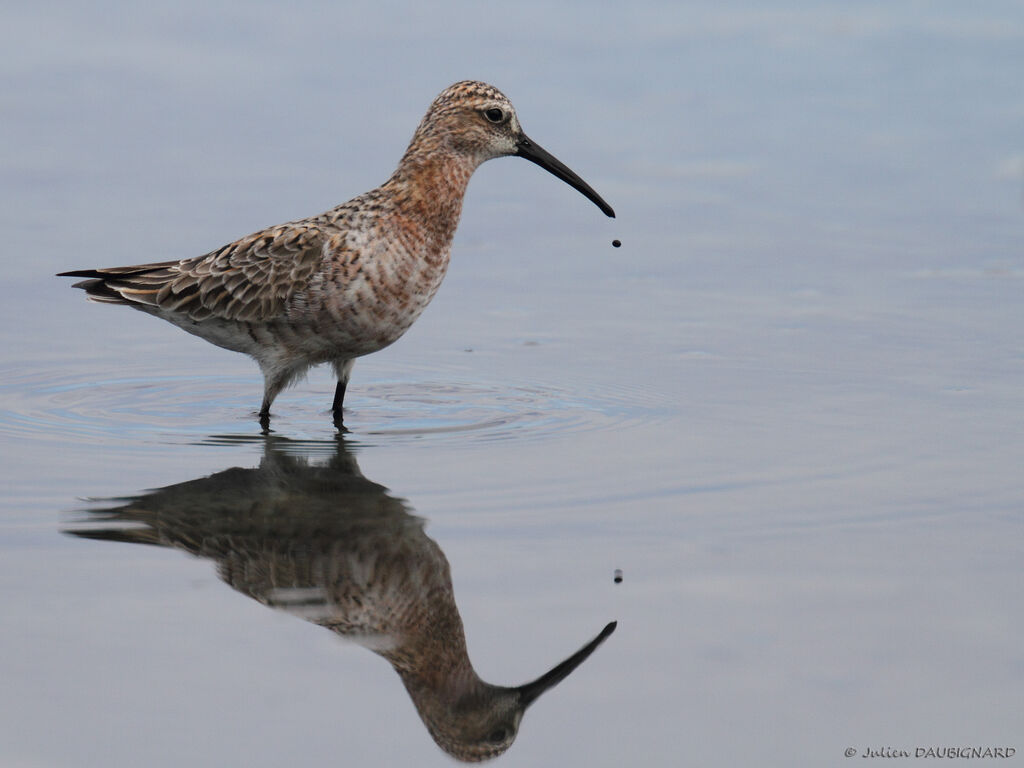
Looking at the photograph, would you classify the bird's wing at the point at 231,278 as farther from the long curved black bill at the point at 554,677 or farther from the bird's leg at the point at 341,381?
the long curved black bill at the point at 554,677

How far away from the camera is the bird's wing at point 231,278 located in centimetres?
1045

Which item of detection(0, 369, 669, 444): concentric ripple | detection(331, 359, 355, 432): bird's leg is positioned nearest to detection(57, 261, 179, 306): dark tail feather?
detection(0, 369, 669, 444): concentric ripple

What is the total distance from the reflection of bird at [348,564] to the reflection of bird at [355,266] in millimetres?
1213

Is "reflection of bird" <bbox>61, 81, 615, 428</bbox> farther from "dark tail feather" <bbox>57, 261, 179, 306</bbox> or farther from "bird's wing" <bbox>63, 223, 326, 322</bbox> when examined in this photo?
"dark tail feather" <bbox>57, 261, 179, 306</bbox>

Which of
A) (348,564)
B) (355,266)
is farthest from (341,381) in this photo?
(348,564)

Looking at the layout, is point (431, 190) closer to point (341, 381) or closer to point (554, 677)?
point (341, 381)

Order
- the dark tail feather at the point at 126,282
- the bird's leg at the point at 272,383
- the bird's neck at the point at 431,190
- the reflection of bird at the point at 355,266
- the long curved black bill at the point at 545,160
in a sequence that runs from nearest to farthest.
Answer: the reflection of bird at the point at 355,266 → the bird's neck at the point at 431,190 → the bird's leg at the point at 272,383 → the long curved black bill at the point at 545,160 → the dark tail feather at the point at 126,282

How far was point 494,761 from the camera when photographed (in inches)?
233

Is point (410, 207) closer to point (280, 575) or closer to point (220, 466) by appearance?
point (220, 466)

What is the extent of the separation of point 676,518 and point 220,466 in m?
2.56

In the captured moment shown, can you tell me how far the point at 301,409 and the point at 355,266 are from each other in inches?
49.7

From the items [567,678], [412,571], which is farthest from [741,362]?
[567,678]

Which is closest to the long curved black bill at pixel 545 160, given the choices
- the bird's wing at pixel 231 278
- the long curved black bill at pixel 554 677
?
the bird's wing at pixel 231 278

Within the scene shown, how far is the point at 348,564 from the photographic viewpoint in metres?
7.54
